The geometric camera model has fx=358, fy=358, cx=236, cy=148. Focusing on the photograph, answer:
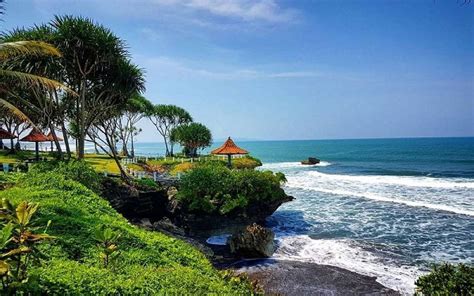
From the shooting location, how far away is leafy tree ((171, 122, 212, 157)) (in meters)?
59.7

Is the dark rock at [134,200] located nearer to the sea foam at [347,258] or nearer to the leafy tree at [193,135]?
the sea foam at [347,258]

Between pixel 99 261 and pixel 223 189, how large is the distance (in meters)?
13.9

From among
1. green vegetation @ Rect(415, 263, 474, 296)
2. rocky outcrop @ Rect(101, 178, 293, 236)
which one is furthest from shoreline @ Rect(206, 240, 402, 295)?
rocky outcrop @ Rect(101, 178, 293, 236)

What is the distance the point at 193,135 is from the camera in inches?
2352

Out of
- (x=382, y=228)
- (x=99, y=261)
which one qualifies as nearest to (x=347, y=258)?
(x=382, y=228)

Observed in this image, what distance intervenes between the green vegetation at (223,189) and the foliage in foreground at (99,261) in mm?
8938

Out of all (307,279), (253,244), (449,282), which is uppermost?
(449,282)

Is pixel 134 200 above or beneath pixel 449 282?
above

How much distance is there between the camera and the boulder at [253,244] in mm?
14617

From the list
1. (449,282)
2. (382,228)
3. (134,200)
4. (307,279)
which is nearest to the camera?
(449,282)

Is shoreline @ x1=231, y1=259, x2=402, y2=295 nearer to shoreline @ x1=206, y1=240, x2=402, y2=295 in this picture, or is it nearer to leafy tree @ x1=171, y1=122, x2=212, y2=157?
shoreline @ x1=206, y1=240, x2=402, y2=295

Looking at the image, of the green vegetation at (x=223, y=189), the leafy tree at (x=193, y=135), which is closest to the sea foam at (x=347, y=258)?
the green vegetation at (x=223, y=189)

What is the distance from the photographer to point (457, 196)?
28984 millimetres

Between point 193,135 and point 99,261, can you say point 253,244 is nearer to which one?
point 99,261
